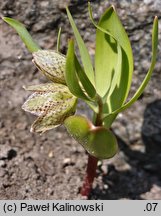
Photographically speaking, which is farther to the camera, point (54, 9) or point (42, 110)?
point (54, 9)

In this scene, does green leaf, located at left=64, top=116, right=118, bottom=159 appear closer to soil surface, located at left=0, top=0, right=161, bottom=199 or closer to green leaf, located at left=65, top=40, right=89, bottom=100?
green leaf, located at left=65, top=40, right=89, bottom=100

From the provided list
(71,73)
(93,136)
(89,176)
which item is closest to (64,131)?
(89,176)

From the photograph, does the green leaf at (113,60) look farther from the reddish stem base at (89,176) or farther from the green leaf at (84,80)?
the reddish stem base at (89,176)

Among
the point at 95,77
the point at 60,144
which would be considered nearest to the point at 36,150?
the point at 60,144

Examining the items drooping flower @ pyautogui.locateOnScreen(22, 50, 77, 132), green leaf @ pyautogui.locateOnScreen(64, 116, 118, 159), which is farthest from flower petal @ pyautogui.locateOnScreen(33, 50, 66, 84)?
green leaf @ pyautogui.locateOnScreen(64, 116, 118, 159)

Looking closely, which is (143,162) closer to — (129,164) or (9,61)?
(129,164)

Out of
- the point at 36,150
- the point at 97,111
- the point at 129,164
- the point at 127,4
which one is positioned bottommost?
the point at 129,164

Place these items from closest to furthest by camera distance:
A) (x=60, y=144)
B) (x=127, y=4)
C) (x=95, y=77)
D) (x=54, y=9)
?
1. (x=95, y=77)
2. (x=127, y=4)
3. (x=54, y=9)
4. (x=60, y=144)

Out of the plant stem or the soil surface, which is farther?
the soil surface
